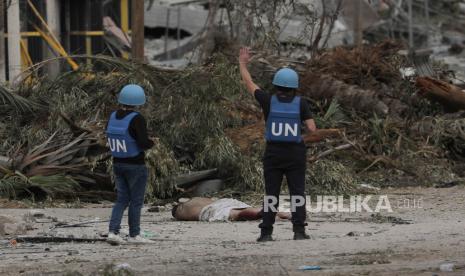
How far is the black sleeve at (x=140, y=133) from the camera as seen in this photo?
8789 millimetres

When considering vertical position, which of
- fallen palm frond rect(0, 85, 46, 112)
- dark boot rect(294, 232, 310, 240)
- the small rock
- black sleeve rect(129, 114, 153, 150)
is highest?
black sleeve rect(129, 114, 153, 150)

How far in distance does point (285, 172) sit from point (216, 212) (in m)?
2.12

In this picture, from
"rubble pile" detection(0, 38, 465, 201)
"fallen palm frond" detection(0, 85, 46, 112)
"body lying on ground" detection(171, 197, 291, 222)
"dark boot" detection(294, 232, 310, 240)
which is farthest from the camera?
"fallen palm frond" detection(0, 85, 46, 112)

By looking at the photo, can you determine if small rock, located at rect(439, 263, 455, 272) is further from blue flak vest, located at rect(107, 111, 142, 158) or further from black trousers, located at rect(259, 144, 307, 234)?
blue flak vest, located at rect(107, 111, 142, 158)

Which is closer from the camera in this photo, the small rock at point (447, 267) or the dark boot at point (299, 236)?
the small rock at point (447, 267)

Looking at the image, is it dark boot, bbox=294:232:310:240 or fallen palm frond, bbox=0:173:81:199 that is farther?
fallen palm frond, bbox=0:173:81:199

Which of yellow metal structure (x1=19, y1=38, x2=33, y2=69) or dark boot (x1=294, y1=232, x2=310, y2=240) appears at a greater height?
yellow metal structure (x1=19, y1=38, x2=33, y2=69)

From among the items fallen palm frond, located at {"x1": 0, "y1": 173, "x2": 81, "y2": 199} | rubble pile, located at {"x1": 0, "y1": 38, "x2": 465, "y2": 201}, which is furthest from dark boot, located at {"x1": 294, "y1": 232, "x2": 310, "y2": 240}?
fallen palm frond, located at {"x1": 0, "y1": 173, "x2": 81, "y2": 199}

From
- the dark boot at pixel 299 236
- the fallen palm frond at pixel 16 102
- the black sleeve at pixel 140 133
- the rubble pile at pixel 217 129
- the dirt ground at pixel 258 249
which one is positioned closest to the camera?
the dirt ground at pixel 258 249

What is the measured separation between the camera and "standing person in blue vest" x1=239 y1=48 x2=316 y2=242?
884 centimetres

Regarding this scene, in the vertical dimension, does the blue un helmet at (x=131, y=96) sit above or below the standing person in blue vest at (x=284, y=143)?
above

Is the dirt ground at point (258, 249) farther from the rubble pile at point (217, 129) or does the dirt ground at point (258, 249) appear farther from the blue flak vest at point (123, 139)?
the rubble pile at point (217, 129)

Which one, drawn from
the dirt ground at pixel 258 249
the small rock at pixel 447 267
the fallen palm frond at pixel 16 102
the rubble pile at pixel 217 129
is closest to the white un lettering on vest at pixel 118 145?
the dirt ground at pixel 258 249

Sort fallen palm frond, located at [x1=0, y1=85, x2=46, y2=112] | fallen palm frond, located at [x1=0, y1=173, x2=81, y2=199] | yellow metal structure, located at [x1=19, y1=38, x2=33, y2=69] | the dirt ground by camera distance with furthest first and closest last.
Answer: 1. yellow metal structure, located at [x1=19, y1=38, x2=33, y2=69]
2. fallen palm frond, located at [x1=0, y1=85, x2=46, y2=112]
3. fallen palm frond, located at [x1=0, y1=173, x2=81, y2=199]
4. the dirt ground
